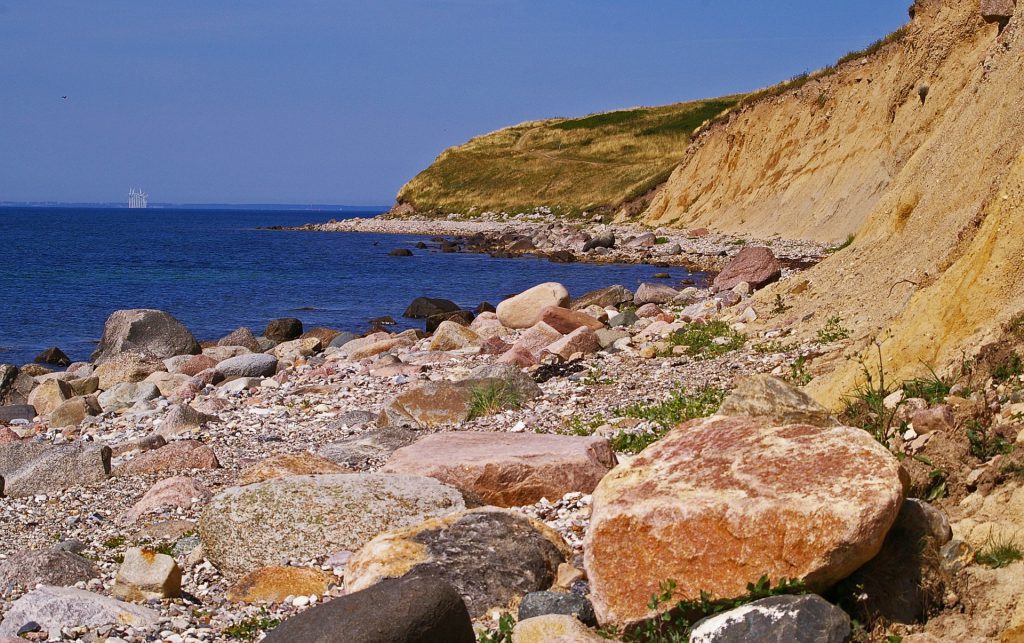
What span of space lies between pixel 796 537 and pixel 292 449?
7522 millimetres

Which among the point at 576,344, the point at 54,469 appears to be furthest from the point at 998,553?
the point at 576,344

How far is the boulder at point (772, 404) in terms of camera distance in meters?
6.29

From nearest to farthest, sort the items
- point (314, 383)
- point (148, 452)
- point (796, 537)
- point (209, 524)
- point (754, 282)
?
point (796, 537) < point (209, 524) < point (148, 452) < point (314, 383) < point (754, 282)

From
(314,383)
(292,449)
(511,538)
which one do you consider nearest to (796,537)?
(511,538)

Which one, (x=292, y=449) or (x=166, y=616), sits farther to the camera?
(x=292, y=449)

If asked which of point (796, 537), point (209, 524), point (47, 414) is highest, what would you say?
point (796, 537)

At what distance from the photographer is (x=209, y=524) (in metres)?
7.43

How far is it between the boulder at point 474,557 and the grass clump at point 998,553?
8.28 ft

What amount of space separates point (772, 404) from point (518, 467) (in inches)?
92.1

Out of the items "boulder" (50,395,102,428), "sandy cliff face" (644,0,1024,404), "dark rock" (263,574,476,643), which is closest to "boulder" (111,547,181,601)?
"dark rock" (263,574,476,643)

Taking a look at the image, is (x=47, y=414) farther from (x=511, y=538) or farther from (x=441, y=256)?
(x=441, y=256)

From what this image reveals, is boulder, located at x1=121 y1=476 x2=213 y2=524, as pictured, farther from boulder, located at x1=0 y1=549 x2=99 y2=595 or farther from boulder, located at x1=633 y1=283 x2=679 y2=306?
boulder, located at x1=633 y1=283 x2=679 y2=306

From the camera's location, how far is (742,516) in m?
4.92

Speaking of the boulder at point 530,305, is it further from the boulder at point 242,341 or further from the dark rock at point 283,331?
the dark rock at point 283,331
